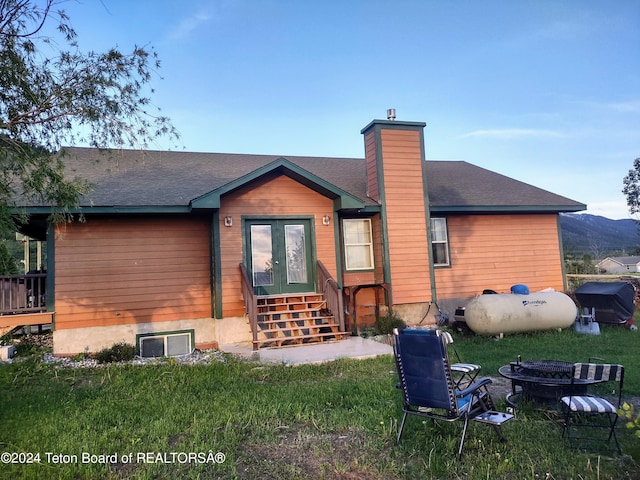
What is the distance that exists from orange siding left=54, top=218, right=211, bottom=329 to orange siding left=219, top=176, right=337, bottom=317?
28.7 inches

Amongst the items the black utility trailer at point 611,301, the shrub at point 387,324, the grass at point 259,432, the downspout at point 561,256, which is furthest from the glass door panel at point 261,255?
the downspout at point 561,256

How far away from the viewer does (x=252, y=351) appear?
323 inches

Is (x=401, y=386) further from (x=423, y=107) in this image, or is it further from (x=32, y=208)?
(x=423, y=107)

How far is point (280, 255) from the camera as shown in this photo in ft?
33.1

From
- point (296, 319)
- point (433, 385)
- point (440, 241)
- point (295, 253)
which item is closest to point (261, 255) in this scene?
point (295, 253)

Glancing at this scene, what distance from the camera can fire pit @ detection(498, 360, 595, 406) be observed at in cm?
457

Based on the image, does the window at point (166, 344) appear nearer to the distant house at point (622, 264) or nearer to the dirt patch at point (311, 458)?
the dirt patch at point (311, 458)

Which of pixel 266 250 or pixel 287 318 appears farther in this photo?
pixel 266 250

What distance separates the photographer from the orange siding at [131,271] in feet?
29.5

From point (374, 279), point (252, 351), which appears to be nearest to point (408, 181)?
point (374, 279)

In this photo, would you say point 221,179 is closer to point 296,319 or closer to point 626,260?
point 296,319

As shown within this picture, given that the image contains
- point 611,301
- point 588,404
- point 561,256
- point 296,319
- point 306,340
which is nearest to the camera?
point 588,404

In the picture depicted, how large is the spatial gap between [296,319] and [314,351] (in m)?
1.08

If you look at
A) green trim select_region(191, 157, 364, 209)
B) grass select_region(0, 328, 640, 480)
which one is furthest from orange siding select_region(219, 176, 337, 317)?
grass select_region(0, 328, 640, 480)
